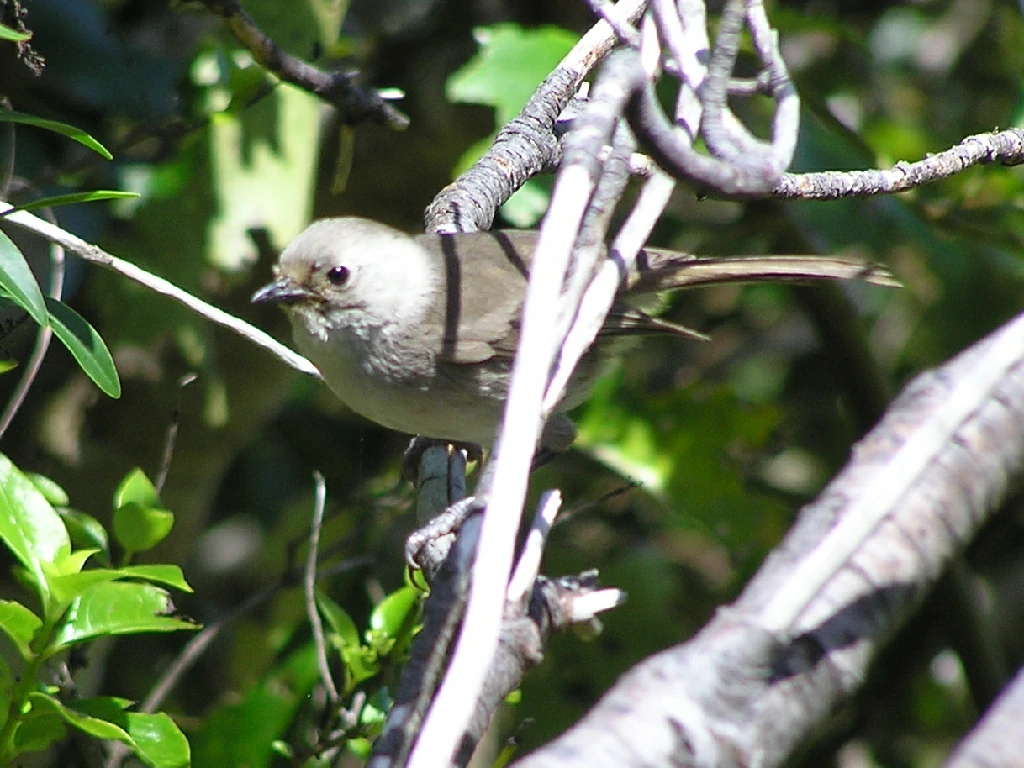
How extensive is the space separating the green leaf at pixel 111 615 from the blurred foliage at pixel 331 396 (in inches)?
12.9

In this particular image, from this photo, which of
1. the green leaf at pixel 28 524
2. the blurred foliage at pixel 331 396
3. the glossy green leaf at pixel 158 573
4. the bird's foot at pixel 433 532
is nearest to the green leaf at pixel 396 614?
the blurred foliage at pixel 331 396

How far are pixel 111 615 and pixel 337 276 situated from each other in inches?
65.7

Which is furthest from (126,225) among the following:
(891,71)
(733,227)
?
(891,71)

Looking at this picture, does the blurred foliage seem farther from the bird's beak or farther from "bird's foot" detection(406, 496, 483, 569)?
the bird's beak

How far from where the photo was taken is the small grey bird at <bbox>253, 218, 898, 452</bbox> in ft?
11.7

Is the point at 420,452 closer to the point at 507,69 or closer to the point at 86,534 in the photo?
the point at 507,69

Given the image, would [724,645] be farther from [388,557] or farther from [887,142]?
[887,142]

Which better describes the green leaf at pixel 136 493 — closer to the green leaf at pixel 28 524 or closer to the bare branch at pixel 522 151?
the green leaf at pixel 28 524

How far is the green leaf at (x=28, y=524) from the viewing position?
2.20m

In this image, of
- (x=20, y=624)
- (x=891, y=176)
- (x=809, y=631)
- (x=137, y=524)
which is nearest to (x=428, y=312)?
(x=137, y=524)

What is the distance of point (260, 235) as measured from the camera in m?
4.23

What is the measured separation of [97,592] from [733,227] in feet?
9.74

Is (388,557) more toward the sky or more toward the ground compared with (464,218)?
more toward the ground

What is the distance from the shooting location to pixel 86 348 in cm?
240
